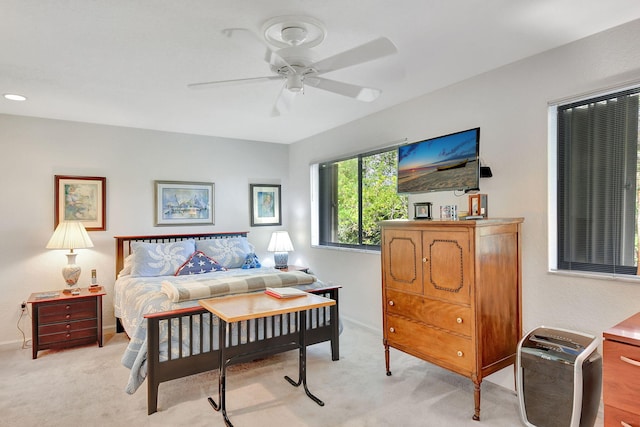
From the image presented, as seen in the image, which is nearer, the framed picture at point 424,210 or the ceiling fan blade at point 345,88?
the ceiling fan blade at point 345,88

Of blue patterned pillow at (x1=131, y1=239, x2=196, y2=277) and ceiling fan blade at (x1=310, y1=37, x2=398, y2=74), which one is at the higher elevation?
ceiling fan blade at (x1=310, y1=37, x2=398, y2=74)

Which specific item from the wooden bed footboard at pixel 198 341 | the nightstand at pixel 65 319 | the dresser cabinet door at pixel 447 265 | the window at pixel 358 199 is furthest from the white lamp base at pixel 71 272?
the dresser cabinet door at pixel 447 265

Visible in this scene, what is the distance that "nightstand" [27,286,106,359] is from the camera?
3545 millimetres

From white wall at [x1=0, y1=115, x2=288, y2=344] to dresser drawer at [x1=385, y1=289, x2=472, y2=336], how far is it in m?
2.93

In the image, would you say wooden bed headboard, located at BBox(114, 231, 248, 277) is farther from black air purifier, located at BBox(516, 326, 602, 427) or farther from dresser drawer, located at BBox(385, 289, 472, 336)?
black air purifier, located at BBox(516, 326, 602, 427)

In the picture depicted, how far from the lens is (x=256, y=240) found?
5.43 meters

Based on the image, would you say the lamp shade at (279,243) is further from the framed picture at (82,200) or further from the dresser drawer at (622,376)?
the dresser drawer at (622,376)

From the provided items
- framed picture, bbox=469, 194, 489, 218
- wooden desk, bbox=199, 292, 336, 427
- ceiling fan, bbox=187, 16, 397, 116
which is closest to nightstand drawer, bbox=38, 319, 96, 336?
wooden desk, bbox=199, 292, 336, 427

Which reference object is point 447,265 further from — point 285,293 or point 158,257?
point 158,257

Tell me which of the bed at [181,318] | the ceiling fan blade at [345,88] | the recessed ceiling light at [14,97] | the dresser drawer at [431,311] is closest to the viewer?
the ceiling fan blade at [345,88]

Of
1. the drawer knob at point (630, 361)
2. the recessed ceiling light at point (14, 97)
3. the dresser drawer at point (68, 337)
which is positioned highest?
the recessed ceiling light at point (14, 97)

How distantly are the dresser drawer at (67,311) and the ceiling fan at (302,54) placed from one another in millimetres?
2800

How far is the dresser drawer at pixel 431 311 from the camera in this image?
2439mm

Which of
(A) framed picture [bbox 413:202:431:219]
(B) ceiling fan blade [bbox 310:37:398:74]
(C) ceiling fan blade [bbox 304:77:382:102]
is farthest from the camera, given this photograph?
(A) framed picture [bbox 413:202:431:219]
